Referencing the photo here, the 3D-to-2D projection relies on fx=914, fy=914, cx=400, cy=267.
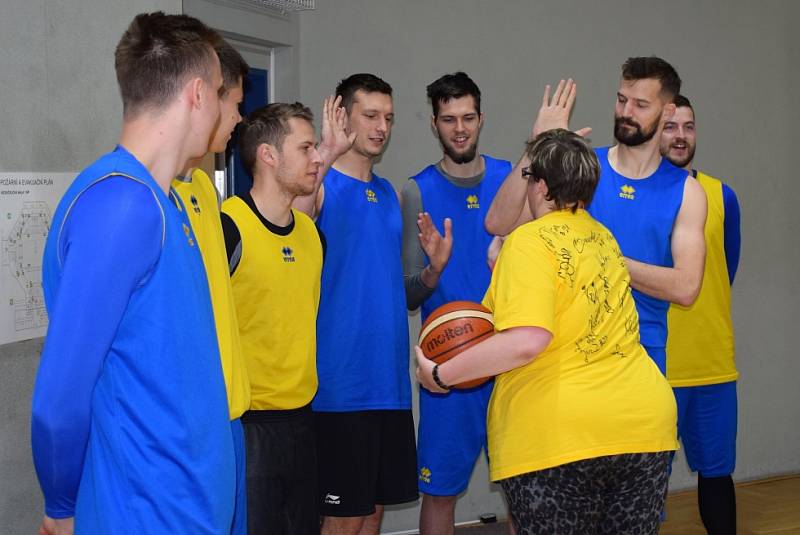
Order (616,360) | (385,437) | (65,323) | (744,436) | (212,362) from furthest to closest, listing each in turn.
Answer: (744,436)
(385,437)
(616,360)
(212,362)
(65,323)

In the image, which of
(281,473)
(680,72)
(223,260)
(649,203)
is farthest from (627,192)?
(680,72)

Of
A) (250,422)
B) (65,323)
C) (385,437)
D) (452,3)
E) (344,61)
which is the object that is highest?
(452,3)

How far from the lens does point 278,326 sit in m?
2.58

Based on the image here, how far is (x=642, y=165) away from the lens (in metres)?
3.37

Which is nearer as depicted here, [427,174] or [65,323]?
[65,323]

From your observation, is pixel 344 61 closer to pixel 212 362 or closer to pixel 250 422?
pixel 250 422

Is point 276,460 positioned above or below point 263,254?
below

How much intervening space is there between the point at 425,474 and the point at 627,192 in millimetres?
1326

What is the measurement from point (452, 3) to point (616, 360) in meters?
2.82

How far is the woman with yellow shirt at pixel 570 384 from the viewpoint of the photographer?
2.28m

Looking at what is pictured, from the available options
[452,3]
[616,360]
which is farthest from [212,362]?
[452,3]

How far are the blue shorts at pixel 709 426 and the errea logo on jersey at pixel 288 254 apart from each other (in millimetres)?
1921

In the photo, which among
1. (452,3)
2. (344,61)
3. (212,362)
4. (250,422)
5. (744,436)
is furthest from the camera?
(744,436)

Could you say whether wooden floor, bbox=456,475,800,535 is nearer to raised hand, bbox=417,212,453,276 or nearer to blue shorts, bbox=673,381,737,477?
blue shorts, bbox=673,381,737,477
